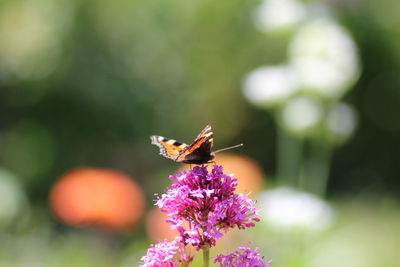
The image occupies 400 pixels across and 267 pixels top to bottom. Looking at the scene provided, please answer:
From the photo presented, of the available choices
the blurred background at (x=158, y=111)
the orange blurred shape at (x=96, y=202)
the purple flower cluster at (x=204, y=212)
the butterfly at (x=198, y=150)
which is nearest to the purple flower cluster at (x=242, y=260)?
the purple flower cluster at (x=204, y=212)

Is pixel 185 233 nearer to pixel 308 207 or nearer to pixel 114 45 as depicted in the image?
pixel 308 207

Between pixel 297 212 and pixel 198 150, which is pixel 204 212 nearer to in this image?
pixel 198 150

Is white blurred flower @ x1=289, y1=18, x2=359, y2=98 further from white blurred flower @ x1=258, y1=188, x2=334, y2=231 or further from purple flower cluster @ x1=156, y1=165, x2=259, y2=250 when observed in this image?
purple flower cluster @ x1=156, y1=165, x2=259, y2=250

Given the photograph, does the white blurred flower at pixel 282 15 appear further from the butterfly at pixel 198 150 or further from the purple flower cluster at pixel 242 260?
the purple flower cluster at pixel 242 260

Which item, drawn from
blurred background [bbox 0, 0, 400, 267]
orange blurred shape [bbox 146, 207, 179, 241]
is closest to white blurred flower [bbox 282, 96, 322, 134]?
blurred background [bbox 0, 0, 400, 267]

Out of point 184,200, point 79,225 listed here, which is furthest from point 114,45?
point 184,200
